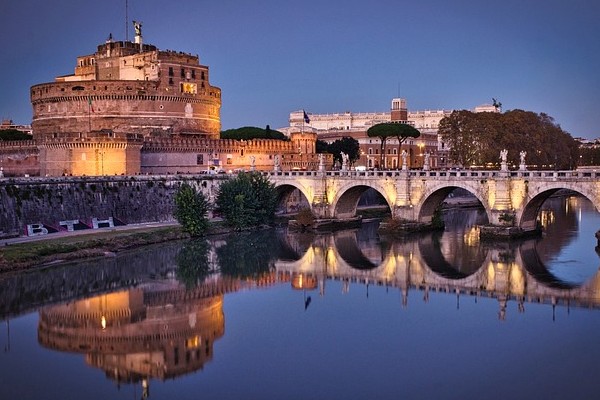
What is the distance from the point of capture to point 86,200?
137 feet

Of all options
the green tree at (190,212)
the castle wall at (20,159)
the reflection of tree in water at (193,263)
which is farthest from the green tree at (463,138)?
the castle wall at (20,159)

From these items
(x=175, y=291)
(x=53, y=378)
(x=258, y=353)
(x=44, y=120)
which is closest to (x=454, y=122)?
(x=44, y=120)

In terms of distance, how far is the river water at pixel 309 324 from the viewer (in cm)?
1889

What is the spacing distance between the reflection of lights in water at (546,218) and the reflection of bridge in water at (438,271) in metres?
10.5

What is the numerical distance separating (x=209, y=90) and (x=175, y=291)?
4052 centimetres

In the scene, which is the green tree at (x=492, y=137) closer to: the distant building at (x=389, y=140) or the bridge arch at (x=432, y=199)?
the distant building at (x=389, y=140)

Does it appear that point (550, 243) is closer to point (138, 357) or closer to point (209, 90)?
point (138, 357)

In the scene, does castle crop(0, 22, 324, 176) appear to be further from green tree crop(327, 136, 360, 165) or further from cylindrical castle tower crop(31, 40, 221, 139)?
green tree crop(327, 136, 360, 165)

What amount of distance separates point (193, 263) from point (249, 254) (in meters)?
3.69

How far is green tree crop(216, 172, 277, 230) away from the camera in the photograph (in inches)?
1743

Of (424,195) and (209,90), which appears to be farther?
(209,90)

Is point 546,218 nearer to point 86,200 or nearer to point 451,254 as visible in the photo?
point 451,254

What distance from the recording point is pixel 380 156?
83.0 metres

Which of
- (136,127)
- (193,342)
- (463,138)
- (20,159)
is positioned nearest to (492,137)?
(463,138)
